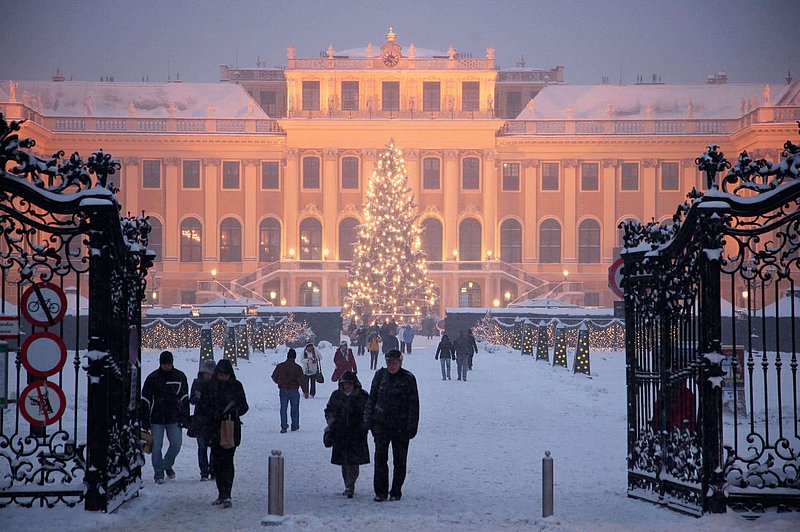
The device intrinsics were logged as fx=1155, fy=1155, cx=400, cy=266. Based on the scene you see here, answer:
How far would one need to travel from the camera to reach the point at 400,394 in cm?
1156

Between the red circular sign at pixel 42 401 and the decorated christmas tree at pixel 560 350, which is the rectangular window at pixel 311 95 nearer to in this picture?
the decorated christmas tree at pixel 560 350

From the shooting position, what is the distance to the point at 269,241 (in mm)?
66188

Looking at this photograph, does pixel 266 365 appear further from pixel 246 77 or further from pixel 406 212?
pixel 246 77

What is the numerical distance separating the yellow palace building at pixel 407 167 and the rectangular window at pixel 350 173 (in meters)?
0.08

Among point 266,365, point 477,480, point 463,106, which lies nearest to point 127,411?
point 477,480

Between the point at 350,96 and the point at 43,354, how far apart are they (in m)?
55.4

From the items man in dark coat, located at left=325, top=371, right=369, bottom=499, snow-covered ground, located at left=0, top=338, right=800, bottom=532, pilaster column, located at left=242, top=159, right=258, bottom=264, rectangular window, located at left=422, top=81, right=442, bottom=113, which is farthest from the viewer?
pilaster column, located at left=242, top=159, right=258, bottom=264

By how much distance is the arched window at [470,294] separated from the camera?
62841mm

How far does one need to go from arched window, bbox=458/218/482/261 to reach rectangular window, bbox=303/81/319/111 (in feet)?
34.8

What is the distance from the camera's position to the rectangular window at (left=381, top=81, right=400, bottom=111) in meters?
64.8

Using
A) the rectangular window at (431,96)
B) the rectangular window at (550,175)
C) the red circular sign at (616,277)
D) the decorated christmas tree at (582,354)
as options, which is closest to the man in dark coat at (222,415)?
the red circular sign at (616,277)

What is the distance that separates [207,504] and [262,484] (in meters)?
1.42

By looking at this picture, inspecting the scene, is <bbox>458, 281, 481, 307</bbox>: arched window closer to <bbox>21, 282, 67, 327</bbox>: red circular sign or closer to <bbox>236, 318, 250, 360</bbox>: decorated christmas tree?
<bbox>236, 318, 250, 360</bbox>: decorated christmas tree

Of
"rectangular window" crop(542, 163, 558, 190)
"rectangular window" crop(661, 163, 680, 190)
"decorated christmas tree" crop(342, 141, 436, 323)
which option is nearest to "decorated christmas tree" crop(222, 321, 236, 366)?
"decorated christmas tree" crop(342, 141, 436, 323)
